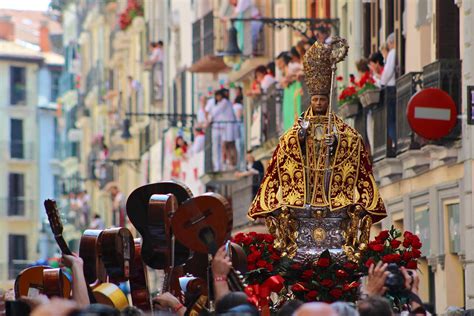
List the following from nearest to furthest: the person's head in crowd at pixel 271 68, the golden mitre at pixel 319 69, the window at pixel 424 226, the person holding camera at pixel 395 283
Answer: the person holding camera at pixel 395 283 → the golden mitre at pixel 319 69 → the window at pixel 424 226 → the person's head in crowd at pixel 271 68

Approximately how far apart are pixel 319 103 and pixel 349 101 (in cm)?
1393

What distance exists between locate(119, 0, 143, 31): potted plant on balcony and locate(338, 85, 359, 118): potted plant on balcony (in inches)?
1414

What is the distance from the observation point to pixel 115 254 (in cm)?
1540

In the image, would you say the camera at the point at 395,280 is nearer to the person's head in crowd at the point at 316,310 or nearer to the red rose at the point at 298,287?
the person's head in crowd at the point at 316,310

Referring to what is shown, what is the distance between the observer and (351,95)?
31625 millimetres

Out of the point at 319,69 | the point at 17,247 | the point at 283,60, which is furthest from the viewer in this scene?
the point at 17,247

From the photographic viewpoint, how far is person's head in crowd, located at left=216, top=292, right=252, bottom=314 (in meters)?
12.4

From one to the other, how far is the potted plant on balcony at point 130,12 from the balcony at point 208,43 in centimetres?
1714

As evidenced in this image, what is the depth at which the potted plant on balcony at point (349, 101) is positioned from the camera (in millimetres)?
31625

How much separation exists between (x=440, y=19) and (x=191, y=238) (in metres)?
14.8

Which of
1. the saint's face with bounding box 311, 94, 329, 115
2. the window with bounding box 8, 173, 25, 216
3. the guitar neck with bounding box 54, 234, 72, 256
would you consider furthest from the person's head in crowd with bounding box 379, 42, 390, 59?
the window with bounding box 8, 173, 25, 216

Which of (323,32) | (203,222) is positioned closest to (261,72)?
(323,32)

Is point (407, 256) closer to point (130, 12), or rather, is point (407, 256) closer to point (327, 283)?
point (327, 283)

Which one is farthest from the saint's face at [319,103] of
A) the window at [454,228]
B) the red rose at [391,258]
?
the window at [454,228]
